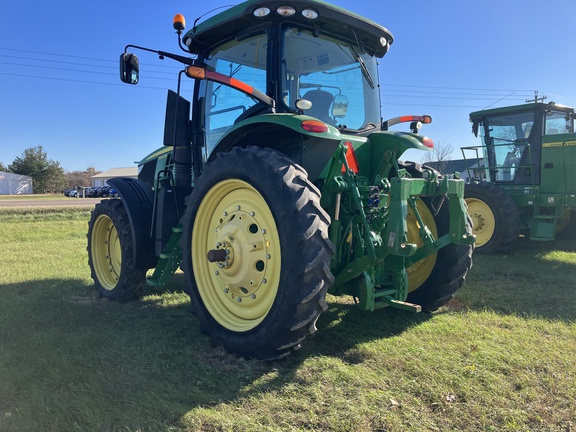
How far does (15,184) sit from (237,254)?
72.3 m

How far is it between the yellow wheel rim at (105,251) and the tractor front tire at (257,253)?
79.6 inches

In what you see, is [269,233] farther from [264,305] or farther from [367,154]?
[367,154]

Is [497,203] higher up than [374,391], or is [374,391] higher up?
[497,203]

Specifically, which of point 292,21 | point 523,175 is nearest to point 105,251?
point 292,21

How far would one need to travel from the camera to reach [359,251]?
123 inches

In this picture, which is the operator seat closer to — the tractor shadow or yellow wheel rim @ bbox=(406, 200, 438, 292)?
yellow wheel rim @ bbox=(406, 200, 438, 292)

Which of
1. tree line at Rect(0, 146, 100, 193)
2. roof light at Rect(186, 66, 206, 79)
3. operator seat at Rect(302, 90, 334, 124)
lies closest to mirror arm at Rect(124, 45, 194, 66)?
roof light at Rect(186, 66, 206, 79)

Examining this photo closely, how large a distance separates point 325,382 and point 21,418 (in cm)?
174

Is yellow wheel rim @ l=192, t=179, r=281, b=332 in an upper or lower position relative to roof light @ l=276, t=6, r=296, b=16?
lower

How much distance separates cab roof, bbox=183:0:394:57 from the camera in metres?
3.34

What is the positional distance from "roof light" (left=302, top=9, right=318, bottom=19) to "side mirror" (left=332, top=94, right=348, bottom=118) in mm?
735

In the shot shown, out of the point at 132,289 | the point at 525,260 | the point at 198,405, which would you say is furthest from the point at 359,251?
the point at 525,260

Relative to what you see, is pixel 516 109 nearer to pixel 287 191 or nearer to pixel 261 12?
pixel 261 12

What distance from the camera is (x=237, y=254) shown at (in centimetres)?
317
